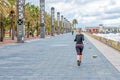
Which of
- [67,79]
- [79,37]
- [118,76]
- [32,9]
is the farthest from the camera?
[32,9]

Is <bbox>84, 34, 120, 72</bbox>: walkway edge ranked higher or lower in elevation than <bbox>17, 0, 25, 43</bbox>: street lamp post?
lower

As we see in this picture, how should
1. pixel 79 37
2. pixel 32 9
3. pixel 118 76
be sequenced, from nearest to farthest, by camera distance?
1. pixel 118 76
2. pixel 79 37
3. pixel 32 9

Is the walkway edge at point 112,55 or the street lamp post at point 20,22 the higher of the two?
the street lamp post at point 20,22

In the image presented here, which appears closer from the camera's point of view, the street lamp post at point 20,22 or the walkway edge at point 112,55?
the walkway edge at point 112,55

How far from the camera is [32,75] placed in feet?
47.6

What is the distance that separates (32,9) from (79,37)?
277ft

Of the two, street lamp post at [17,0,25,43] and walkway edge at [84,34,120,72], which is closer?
walkway edge at [84,34,120,72]

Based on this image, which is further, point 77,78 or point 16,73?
point 16,73

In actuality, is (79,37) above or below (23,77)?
above

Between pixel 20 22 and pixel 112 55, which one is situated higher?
pixel 20 22

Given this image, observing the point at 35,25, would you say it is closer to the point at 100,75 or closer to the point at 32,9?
the point at 32,9

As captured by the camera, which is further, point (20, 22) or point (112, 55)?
point (20, 22)

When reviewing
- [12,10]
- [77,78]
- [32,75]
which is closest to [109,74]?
[77,78]

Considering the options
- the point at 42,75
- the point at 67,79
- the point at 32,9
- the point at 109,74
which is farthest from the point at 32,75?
the point at 32,9
